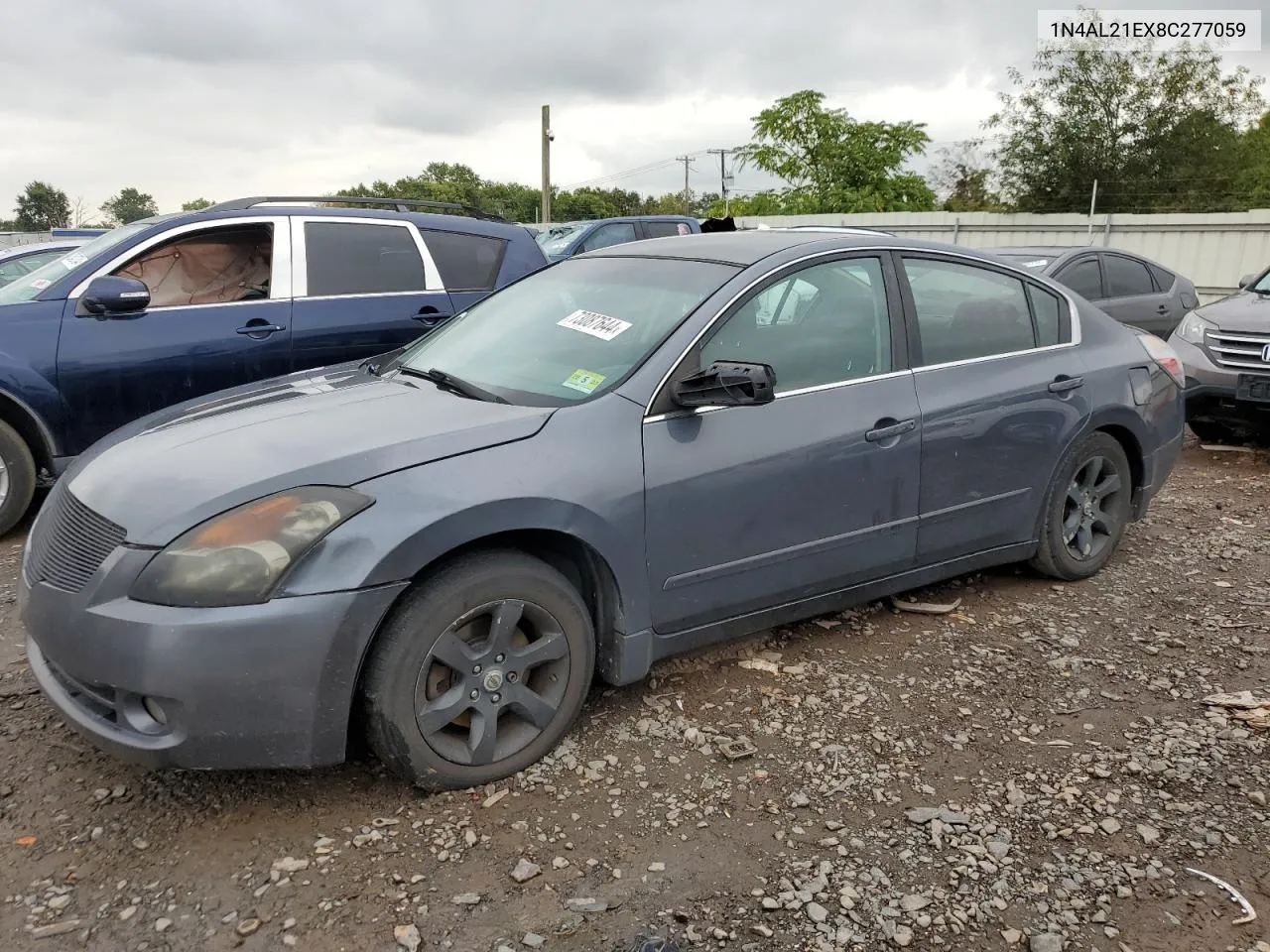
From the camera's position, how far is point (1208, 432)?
7.95 metres

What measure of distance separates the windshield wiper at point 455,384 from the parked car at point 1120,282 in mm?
6981

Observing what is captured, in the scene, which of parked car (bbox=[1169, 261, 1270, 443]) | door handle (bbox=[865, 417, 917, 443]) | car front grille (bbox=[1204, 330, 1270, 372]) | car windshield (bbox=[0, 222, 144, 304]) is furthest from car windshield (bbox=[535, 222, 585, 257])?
door handle (bbox=[865, 417, 917, 443])

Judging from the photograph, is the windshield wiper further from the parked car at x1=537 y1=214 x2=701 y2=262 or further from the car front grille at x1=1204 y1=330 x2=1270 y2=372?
the parked car at x1=537 y1=214 x2=701 y2=262

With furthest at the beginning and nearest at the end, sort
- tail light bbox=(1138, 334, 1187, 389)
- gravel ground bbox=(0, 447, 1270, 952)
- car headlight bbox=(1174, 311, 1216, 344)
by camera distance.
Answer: car headlight bbox=(1174, 311, 1216, 344)
tail light bbox=(1138, 334, 1187, 389)
gravel ground bbox=(0, 447, 1270, 952)

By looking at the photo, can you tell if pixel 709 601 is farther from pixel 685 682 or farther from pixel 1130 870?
pixel 1130 870

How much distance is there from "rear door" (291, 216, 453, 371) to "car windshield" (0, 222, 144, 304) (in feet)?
3.08

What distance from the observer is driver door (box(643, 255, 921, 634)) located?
310cm

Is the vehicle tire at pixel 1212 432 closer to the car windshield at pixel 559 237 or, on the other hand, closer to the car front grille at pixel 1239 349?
the car front grille at pixel 1239 349

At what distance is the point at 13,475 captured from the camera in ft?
16.5

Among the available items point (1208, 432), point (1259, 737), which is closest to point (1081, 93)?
point (1208, 432)

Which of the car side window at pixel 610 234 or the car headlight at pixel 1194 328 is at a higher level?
the car side window at pixel 610 234

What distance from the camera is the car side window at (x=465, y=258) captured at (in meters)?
6.21

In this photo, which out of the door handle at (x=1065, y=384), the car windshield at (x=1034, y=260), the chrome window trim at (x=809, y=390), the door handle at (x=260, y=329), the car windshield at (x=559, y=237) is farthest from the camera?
the car windshield at (x=559, y=237)

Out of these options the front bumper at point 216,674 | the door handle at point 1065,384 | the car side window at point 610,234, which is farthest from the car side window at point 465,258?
the car side window at point 610,234
